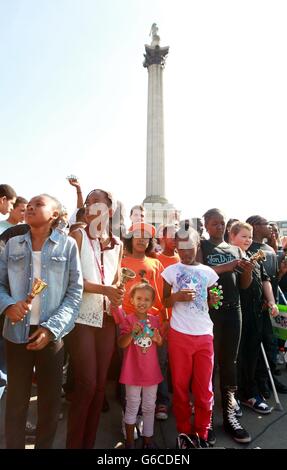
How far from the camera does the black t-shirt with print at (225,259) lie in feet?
9.84

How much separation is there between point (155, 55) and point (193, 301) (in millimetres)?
25650

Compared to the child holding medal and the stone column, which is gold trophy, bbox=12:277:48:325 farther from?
the stone column

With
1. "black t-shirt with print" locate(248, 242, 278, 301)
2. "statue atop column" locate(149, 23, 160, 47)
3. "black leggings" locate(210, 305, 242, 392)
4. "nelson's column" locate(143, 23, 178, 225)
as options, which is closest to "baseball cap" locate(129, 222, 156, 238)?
"black leggings" locate(210, 305, 242, 392)

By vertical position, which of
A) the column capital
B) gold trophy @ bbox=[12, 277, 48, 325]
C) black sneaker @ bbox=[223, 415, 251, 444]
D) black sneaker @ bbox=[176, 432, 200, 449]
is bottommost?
black sneaker @ bbox=[223, 415, 251, 444]

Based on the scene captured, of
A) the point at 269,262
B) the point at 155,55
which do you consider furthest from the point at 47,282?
the point at 155,55

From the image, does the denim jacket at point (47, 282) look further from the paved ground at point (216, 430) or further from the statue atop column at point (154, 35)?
the statue atop column at point (154, 35)

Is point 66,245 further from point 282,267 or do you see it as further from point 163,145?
point 163,145

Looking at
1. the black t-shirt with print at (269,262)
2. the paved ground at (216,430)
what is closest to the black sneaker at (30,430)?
the paved ground at (216,430)

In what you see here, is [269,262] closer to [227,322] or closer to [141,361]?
[227,322]

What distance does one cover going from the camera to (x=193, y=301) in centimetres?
Result: 267

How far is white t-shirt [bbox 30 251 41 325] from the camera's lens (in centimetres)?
199

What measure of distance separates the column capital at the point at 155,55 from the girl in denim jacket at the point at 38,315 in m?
25.3
